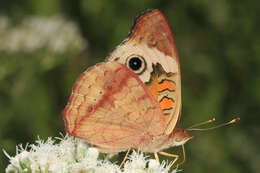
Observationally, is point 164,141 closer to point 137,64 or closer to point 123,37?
point 137,64

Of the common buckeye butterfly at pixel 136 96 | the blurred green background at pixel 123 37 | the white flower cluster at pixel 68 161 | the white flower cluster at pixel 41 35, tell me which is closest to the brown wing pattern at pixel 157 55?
the common buckeye butterfly at pixel 136 96

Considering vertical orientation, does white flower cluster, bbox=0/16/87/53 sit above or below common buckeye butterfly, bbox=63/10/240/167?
above

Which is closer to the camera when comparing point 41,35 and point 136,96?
point 136,96

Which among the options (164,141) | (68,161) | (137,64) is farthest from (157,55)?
(68,161)

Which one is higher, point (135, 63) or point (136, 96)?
point (135, 63)

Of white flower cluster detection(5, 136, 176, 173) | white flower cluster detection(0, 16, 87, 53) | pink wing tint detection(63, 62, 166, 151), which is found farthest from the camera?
white flower cluster detection(0, 16, 87, 53)

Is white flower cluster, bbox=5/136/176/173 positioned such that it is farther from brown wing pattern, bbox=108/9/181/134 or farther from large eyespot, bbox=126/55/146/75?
large eyespot, bbox=126/55/146/75

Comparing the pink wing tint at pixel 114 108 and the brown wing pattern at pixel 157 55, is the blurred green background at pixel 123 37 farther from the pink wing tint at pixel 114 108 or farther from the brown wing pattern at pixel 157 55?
the brown wing pattern at pixel 157 55

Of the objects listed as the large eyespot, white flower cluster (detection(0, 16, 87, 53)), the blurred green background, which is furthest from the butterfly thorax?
white flower cluster (detection(0, 16, 87, 53))

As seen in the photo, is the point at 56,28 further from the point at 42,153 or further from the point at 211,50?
the point at 42,153
